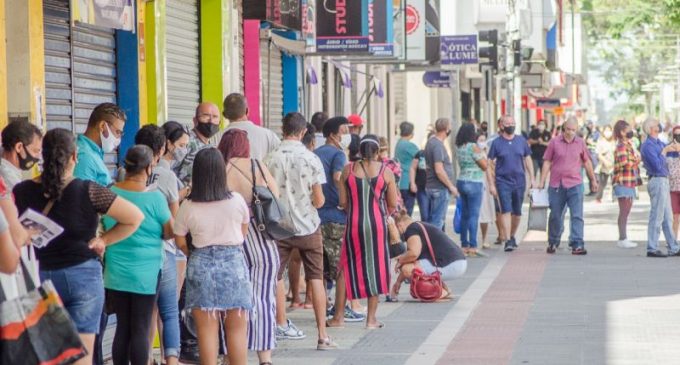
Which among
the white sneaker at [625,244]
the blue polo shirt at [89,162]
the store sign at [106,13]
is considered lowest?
the white sneaker at [625,244]

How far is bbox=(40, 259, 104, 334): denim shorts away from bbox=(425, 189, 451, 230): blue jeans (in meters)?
12.2

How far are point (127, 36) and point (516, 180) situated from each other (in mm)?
8799

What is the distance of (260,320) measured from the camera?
10.8 meters

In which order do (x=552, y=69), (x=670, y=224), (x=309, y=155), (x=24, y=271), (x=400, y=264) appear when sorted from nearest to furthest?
(x=24, y=271)
(x=309, y=155)
(x=400, y=264)
(x=670, y=224)
(x=552, y=69)

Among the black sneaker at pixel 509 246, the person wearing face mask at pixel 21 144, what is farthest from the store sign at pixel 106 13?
the black sneaker at pixel 509 246

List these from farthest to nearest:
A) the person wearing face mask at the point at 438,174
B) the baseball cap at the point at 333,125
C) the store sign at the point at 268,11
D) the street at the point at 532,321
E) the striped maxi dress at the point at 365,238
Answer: the person wearing face mask at the point at 438,174 < the store sign at the point at 268,11 < the baseball cap at the point at 333,125 < the striped maxi dress at the point at 365,238 < the street at the point at 532,321

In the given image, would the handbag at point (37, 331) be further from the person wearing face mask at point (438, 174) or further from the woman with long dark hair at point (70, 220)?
the person wearing face mask at point (438, 174)

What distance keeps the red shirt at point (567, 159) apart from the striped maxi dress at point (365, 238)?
806 cm

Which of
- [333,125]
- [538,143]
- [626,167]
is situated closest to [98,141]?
[333,125]

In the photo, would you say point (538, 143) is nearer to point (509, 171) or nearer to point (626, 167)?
point (626, 167)

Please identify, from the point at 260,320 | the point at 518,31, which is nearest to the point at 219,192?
the point at 260,320

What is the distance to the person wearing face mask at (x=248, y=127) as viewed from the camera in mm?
12352

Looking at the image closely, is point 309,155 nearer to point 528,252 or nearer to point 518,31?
point 528,252

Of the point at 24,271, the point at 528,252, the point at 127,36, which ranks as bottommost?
the point at 528,252
